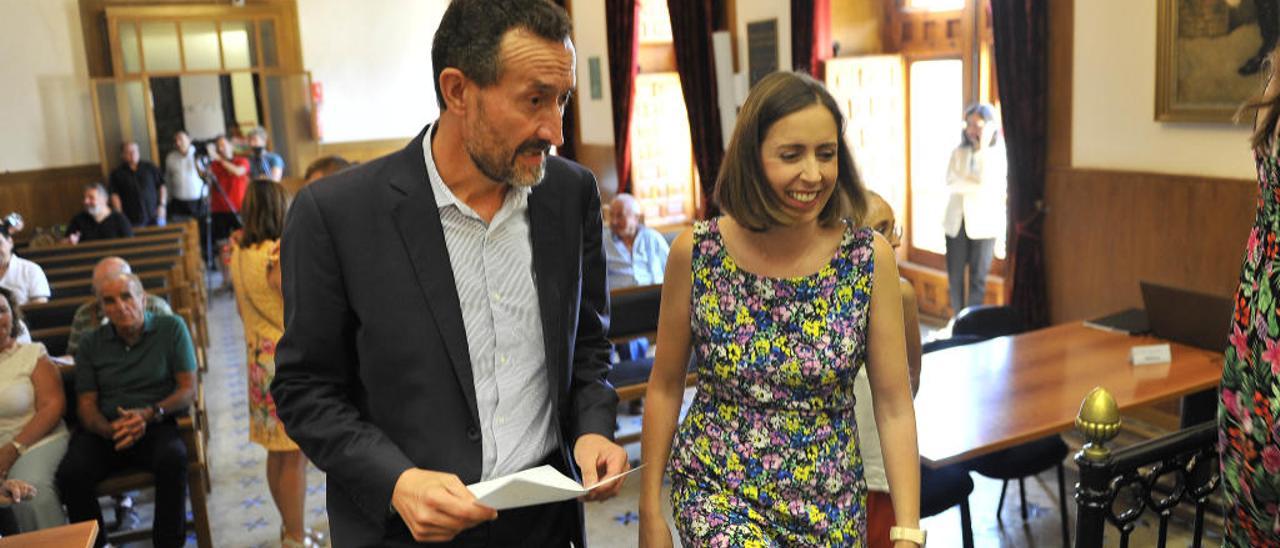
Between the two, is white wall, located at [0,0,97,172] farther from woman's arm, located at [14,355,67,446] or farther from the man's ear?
the man's ear

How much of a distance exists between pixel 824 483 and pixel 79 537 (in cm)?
186

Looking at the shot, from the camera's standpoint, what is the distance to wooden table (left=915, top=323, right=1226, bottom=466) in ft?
9.73

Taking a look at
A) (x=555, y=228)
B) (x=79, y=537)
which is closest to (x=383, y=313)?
(x=555, y=228)

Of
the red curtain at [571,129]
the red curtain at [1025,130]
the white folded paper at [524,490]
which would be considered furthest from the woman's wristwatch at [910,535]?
the red curtain at [571,129]

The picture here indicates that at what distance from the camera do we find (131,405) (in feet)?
14.1

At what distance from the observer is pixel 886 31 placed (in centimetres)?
816

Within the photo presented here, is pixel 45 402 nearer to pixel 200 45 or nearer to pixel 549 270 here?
pixel 549 270

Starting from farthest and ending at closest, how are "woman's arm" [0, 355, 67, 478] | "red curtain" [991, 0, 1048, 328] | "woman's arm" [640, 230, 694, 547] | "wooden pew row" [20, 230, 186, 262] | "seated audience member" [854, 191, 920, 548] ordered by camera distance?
"wooden pew row" [20, 230, 186, 262] → "red curtain" [991, 0, 1048, 328] → "woman's arm" [0, 355, 67, 478] → "seated audience member" [854, 191, 920, 548] → "woman's arm" [640, 230, 694, 547]

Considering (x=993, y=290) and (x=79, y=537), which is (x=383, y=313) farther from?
(x=993, y=290)

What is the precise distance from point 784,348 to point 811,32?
6251 mm

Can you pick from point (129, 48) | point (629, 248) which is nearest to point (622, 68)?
point (629, 248)

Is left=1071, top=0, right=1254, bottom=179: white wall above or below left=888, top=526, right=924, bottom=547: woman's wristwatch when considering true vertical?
above

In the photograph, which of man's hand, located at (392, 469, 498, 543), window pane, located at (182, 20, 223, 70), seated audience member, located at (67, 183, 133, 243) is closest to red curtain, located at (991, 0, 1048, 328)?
man's hand, located at (392, 469, 498, 543)

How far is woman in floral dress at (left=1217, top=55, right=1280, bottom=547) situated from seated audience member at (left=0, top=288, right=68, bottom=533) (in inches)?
152
